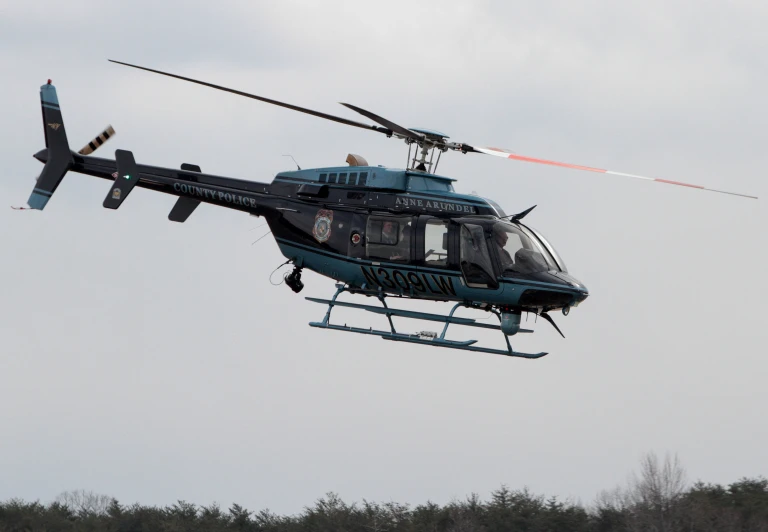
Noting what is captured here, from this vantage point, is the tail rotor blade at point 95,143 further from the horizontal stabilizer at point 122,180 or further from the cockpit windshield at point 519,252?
the cockpit windshield at point 519,252

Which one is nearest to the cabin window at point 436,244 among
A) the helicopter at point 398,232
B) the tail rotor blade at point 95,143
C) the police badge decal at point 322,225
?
the helicopter at point 398,232

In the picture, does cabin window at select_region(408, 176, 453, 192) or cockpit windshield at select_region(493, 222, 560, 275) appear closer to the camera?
cockpit windshield at select_region(493, 222, 560, 275)

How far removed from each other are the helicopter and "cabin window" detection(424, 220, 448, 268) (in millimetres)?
21

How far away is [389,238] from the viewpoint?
1142 inches

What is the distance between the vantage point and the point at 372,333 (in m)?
28.9

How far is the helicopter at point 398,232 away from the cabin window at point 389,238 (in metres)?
0.02

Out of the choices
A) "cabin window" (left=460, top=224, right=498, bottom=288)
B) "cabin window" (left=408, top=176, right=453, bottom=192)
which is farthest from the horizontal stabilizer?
"cabin window" (left=460, top=224, right=498, bottom=288)

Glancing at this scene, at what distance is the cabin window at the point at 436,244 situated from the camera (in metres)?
28.4

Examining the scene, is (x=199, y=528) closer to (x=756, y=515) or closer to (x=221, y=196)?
(x=756, y=515)

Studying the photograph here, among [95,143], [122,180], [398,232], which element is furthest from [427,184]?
[95,143]

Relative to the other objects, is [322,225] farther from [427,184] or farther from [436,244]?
[436,244]

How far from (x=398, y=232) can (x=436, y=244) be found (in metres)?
0.94

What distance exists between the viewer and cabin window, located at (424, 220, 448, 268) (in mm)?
28391

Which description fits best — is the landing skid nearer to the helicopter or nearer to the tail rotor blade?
the helicopter
